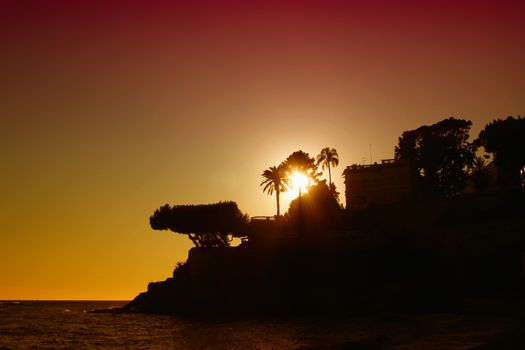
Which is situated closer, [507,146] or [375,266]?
[375,266]

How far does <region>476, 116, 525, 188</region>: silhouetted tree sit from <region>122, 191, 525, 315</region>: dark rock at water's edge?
559cm

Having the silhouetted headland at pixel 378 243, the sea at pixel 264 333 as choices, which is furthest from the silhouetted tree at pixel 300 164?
the sea at pixel 264 333

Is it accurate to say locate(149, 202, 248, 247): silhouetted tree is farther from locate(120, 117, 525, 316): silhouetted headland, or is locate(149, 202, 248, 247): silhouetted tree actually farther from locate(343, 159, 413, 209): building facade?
locate(343, 159, 413, 209): building facade

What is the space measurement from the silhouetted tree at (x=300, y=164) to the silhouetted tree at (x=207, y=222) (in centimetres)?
1680

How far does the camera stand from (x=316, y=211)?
7912 cm

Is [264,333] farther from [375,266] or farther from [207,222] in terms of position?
[207,222]

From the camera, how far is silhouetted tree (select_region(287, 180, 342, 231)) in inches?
2982

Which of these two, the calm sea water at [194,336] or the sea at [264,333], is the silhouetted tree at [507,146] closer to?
the sea at [264,333]

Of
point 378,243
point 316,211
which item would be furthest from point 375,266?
point 316,211

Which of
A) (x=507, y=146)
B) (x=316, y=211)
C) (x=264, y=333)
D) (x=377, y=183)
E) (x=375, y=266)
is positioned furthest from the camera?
(x=377, y=183)

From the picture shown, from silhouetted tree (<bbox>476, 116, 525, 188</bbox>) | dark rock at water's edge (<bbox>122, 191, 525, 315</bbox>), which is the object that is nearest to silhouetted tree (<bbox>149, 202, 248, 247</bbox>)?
dark rock at water's edge (<bbox>122, 191, 525, 315</bbox>)

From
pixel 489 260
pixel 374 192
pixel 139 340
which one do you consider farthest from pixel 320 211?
pixel 139 340

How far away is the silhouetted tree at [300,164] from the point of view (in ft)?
318

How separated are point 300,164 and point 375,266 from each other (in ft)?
123
